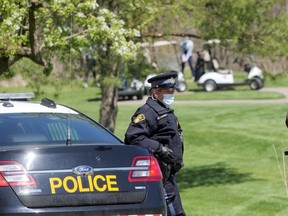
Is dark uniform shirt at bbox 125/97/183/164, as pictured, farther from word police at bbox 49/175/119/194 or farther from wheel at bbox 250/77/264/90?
wheel at bbox 250/77/264/90

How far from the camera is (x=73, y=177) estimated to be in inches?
271

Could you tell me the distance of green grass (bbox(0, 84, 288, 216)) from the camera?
14.0 meters

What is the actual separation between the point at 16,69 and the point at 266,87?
2021cm

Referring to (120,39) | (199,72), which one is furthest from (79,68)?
(199,72)

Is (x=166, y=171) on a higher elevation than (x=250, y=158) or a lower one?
higher

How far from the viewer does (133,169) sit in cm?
711

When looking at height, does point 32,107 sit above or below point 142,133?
above

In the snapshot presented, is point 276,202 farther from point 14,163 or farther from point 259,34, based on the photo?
point 14,163

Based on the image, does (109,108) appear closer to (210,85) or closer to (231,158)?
(231,158)

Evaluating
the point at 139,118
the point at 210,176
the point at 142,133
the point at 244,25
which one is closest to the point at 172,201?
the point at 142,133

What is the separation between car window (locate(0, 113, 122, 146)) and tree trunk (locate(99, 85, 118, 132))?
415 inches

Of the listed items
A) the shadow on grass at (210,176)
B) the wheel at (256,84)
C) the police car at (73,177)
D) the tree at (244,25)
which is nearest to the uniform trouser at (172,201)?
the police car at (73,177)

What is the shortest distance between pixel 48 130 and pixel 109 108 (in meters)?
11.0

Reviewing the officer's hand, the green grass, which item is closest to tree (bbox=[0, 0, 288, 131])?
the green grass
